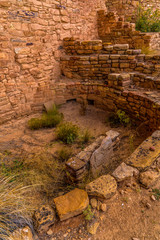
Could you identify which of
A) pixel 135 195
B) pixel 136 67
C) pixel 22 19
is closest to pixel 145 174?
pixel 135 195

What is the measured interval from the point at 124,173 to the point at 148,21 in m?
7.99

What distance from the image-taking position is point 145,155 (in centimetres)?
246

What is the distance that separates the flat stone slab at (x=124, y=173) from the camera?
84.0 inches

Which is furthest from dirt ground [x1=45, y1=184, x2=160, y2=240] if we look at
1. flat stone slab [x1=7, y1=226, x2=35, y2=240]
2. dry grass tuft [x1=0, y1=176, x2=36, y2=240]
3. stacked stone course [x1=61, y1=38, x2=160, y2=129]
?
stacked stone course [x1=61, y1=38, x2=160, y2=129]

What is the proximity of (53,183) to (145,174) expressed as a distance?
137 cm

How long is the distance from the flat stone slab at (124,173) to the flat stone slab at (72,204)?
18.6 inches

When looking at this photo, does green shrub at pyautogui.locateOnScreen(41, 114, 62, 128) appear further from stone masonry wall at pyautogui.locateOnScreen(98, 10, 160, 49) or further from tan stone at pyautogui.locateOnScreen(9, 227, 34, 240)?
stone masonry wall at pyautogui.locateOnScreen(98, 10, 160, 49)

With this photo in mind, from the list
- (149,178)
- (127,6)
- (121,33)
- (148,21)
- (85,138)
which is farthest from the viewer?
(127,6)

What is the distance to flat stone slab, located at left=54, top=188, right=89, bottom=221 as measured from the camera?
5.96 feet

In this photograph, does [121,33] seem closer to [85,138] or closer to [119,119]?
[119,119]

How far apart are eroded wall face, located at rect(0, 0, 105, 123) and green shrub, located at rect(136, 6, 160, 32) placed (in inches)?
126

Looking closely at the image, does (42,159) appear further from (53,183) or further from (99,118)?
(99,118)

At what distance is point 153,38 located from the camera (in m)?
6.60

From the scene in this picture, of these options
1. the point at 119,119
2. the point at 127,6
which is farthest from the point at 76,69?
the point at 127,6
